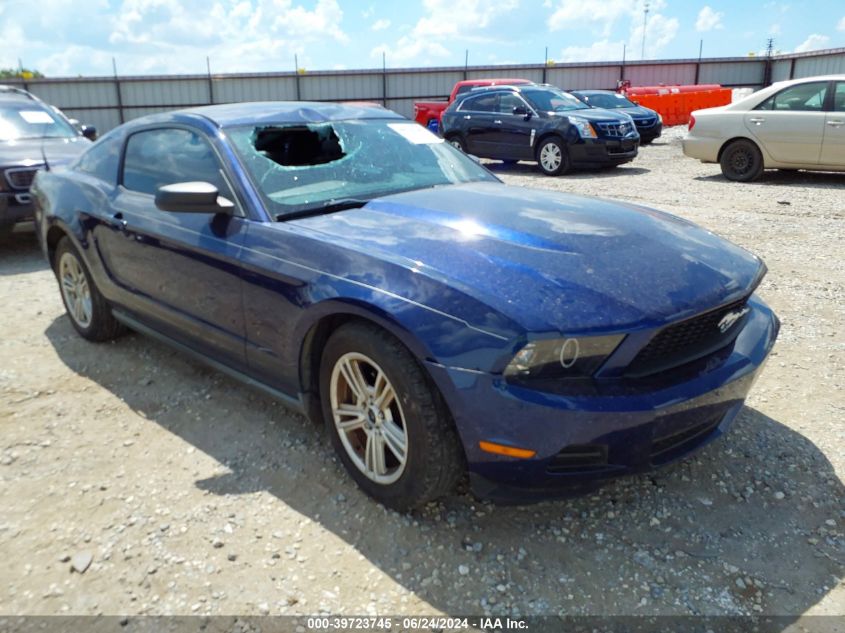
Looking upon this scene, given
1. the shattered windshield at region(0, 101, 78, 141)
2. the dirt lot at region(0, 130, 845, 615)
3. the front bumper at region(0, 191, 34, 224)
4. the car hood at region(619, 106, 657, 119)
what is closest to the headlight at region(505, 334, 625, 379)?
the dirt lot at region(0, 130, 845, 615)

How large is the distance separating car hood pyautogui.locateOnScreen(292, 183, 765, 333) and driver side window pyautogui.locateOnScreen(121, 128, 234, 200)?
70 cm

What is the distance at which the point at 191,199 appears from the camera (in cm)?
303

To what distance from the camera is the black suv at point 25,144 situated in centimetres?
691

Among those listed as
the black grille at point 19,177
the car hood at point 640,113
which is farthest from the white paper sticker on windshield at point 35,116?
the car hood at point 640,113

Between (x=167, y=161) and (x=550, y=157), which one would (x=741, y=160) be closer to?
(x=550, y=157)

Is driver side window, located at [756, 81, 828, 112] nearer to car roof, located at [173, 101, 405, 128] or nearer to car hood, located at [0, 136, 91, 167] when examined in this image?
car roof, located at [173, 101, 405, 128]

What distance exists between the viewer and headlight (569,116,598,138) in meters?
11.8

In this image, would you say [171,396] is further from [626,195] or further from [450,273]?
[626,195]

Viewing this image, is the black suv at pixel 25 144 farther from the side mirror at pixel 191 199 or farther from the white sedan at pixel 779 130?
the white sedan at pixel 779 130

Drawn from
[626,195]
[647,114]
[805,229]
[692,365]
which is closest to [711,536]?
[692,365]

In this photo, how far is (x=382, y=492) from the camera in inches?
107

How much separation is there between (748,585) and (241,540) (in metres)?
1.82

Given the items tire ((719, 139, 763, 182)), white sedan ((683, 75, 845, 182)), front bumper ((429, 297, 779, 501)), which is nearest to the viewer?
front bumper ((429, 297, 779, 501))

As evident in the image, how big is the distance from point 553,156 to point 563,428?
10.7 m
